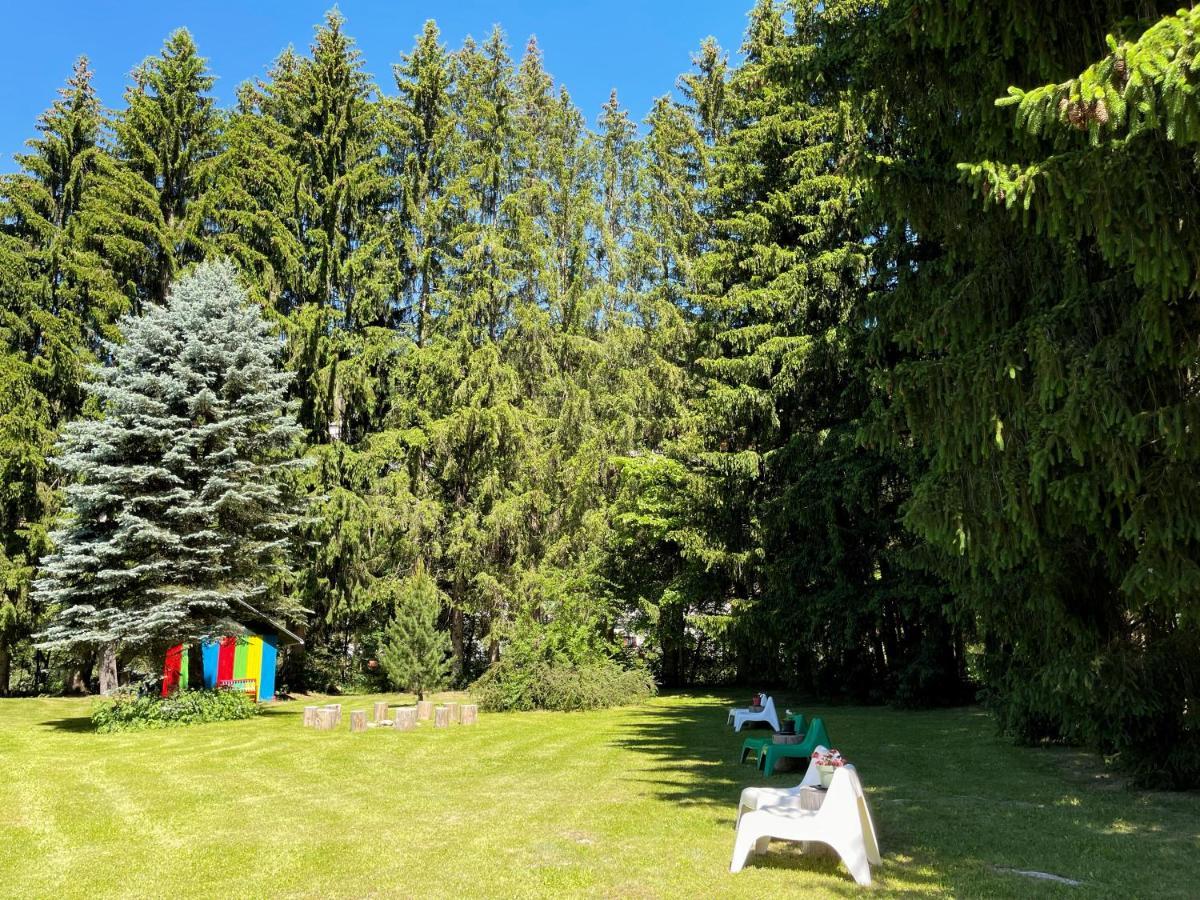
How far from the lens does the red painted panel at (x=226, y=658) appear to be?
1897cm

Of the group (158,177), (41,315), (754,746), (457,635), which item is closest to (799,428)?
(457,635)

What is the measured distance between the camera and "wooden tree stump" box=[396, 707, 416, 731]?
46.0 feet

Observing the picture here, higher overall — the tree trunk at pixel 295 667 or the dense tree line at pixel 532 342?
the dense tree line at pixel 532 342

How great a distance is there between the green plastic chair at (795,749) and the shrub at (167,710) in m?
10.7

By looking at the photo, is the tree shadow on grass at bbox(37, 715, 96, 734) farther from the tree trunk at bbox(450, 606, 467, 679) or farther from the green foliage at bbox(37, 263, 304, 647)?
the tree trunk at bbox(450, 606, 467, 679)

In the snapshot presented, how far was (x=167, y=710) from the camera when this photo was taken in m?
15.1

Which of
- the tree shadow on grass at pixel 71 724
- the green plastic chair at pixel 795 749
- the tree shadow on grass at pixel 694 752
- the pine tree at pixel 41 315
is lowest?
the tree shadow on grass at pixel 694 752

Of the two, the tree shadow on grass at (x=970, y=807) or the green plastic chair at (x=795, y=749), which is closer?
the tree shadow on grass at (x=970, y=807)

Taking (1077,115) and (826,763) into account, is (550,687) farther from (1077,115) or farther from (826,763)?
(1077,115)

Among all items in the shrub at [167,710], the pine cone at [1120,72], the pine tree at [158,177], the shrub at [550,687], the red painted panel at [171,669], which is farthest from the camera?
the pine tree at [158,177]

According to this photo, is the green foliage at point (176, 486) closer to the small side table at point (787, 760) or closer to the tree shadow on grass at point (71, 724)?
the tree shadow on grass at point (71, 724)

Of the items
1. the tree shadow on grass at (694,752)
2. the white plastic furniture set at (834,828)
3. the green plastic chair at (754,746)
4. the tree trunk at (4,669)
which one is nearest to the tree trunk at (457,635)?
the tree shadow on grass at (694,752)

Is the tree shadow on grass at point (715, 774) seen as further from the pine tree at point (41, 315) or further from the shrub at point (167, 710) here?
the pine tree at point (41, 315)

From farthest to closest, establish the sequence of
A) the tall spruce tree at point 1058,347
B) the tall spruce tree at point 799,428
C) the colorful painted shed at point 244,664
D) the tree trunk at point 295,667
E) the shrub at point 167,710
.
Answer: the tree trunk at point 295,667
the colorful painted shed at point 244,664
the tall spruce tree at point 799,428
the shrub at point 167,710
the tall spruce tree at point 1058,347
